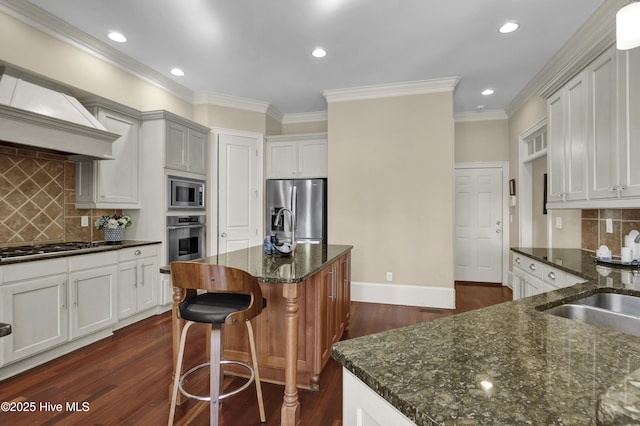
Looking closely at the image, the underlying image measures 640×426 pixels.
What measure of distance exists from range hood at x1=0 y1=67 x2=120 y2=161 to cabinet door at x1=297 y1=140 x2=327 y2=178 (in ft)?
7.91

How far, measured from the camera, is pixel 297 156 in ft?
15.6

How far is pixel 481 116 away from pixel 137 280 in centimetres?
542

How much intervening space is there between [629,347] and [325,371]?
190cm

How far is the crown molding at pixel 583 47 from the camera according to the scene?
2.16 meters

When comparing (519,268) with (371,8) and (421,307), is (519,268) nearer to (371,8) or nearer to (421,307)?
(421,307)

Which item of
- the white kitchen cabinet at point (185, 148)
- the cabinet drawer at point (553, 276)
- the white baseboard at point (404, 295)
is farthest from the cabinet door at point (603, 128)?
the white kitchen cabinet at point (185, 148)

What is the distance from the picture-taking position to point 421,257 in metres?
4.04

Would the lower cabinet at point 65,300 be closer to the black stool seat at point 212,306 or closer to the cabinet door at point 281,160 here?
the black stool seat at point 212,306

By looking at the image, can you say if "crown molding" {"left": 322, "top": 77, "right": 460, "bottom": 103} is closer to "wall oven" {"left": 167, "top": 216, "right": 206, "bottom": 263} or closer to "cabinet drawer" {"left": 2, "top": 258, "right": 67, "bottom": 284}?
"wall oven" {"left": 167, "top": 216, "right": 206, "bottom": 263}

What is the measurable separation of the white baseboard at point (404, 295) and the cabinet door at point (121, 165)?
2.98 meters

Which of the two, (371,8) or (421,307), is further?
(421,307)

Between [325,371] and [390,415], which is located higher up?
[390,415]

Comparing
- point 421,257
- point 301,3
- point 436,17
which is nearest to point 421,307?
point 421,257

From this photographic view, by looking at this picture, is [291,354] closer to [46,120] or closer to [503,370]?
[503,370]
